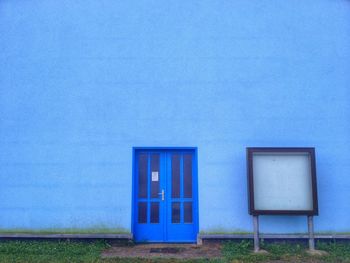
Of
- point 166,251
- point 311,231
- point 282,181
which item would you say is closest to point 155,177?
point 166,251

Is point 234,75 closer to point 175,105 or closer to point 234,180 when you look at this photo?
point 175,105

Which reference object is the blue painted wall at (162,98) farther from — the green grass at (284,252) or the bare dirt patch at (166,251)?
the bare dirt patch at (166,251)

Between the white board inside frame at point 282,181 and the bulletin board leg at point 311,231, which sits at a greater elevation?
the white board inside frame at point 282,181

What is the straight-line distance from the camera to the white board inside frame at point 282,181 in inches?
261

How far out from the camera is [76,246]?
6.82 metres

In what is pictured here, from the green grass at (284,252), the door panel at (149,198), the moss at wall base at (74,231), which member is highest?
the door panel at (149,198)

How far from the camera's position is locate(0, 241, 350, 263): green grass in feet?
20.0

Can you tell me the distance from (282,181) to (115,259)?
329 cm

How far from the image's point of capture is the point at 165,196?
289 inches

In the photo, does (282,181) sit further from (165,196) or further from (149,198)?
(149,198)

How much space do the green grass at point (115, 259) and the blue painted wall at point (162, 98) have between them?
0.36m

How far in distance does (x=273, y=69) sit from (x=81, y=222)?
495cm

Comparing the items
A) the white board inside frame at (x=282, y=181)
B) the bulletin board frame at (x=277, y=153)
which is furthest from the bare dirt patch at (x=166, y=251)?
the white board inside frame at (x=282, y=181)

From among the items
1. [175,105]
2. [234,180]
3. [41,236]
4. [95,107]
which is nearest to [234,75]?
[175,105]
